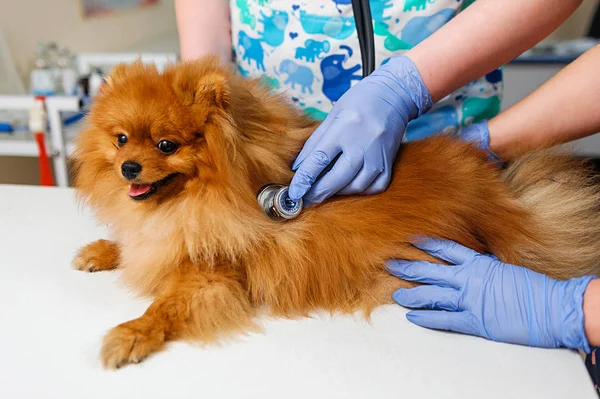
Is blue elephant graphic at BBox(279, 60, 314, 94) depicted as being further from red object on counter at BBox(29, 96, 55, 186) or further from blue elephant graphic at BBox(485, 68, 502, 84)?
red object on counter at BBox(29, 96, 55, 186)

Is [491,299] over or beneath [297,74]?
beneath

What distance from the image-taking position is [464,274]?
38.3 inches

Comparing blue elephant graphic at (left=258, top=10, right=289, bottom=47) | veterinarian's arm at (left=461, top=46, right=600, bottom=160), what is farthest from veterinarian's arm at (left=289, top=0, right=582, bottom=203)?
blue elephant graphic at (left=258, top=10, right=289, bottom=47)

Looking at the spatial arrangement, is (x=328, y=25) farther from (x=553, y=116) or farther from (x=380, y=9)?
(x=553, y=116)

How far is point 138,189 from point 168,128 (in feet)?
0.47

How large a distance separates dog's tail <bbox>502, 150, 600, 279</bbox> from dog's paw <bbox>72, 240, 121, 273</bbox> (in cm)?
88

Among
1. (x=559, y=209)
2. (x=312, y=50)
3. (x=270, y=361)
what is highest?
(x=312, y=50)

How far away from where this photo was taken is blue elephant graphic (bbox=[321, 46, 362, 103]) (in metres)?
1.39

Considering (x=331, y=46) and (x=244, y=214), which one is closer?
(x=244, y=214)

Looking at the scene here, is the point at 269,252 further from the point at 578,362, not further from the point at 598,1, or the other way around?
the point at 598,1

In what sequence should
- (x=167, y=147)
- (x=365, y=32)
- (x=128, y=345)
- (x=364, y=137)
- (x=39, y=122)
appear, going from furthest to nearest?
(x=39, y=122) → (x=365, y=32) → (x=364, y=137) → (x=167, y=147) → (x=128, y=345)

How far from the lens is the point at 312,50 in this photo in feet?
4.57

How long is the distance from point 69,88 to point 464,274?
81.9 inches

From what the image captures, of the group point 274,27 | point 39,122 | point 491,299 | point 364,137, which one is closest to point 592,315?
point 491,299
